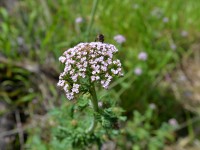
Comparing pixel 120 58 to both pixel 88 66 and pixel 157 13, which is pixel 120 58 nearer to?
pixel 157 13

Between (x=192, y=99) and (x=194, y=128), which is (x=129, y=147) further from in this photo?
(x=192, y=99)

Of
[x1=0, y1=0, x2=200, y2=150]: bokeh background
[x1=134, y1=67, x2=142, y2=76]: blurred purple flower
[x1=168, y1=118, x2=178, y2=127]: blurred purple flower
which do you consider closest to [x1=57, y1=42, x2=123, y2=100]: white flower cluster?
A: [x1=0, y1=0, x2=200, y2=150]: bokeh background

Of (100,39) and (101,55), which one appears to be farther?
(100,39)

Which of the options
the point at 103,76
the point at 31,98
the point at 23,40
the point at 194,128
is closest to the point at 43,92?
the point at 31,98

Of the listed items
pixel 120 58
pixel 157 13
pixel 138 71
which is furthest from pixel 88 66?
pixel 157 13

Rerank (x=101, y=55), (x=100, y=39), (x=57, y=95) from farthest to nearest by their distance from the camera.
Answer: (x=57, y=95) < (x=100, y=39) < (x=101, y=55)

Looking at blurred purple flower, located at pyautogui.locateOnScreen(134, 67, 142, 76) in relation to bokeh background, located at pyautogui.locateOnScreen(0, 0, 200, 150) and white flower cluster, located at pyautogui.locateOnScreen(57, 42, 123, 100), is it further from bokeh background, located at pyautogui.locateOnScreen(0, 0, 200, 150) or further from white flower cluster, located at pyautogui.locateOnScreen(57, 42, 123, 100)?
white flower cluster, located at pyautogui.locateOnScreen(57, 42, 123, 100)
